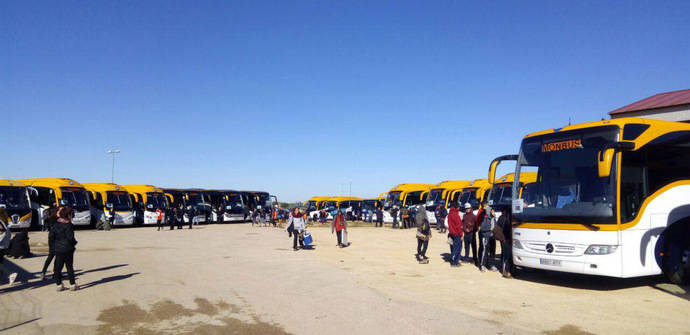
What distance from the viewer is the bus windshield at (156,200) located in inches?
1441

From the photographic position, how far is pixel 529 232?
1058 centimetres

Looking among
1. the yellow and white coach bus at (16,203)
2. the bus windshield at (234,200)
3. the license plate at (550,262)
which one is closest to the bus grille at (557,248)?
the license plate at (550,262)

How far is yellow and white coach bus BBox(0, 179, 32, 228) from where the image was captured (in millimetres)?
24906

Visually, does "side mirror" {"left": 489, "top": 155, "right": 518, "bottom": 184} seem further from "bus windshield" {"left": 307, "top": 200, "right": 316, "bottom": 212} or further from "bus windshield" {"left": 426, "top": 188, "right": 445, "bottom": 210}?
"bus windshield" {"left": 307, "top": 200, "right": 316, "bottom": 212}

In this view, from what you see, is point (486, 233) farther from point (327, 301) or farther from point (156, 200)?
point (156, 200)

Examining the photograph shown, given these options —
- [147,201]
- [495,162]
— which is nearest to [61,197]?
[147,201]

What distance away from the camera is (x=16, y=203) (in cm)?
2612

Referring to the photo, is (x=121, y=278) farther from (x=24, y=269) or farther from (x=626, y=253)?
(x=626, y=253)

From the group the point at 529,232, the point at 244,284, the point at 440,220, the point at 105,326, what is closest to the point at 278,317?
the point at 105,326

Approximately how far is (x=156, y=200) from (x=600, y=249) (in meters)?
33.5

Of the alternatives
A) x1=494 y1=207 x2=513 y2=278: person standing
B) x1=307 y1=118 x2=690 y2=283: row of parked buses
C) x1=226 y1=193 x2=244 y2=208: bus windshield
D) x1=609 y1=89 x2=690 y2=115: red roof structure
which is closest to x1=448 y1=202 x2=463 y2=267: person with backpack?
x1=494 y1=207 x2=513 y2=278: person standing

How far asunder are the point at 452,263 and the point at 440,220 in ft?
55.7

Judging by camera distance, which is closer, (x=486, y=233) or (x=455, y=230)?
(x=486, y=233)

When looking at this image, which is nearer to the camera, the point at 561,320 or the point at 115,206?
the point at 561,320
